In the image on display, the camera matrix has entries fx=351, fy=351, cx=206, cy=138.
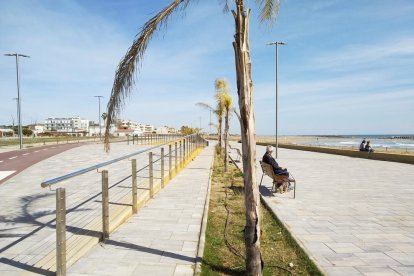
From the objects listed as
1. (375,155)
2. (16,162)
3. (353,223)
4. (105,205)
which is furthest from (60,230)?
(375,155)

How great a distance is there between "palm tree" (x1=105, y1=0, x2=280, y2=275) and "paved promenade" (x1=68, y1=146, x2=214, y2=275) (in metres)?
0.81

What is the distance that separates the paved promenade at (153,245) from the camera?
3.98 metres

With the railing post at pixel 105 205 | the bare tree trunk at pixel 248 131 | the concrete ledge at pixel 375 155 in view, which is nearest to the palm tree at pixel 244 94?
the bare tree trunk at pixel 248 131

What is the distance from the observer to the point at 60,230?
343 cm

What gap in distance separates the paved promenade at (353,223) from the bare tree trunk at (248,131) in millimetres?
968

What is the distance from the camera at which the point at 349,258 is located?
4555 millimetres

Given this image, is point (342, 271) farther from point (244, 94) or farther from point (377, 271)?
point (244, 94)

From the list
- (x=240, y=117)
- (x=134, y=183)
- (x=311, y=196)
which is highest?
(x=240, y=117)

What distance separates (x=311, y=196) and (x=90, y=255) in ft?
20.5

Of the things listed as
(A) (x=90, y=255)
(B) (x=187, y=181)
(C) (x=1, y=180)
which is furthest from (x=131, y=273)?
(C) (x=1, y=180)

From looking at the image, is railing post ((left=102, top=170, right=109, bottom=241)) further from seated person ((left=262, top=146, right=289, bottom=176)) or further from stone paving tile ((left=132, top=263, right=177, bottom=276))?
seated person ((left=262, top=146, right=289, bottom=176))

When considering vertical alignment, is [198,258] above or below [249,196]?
below

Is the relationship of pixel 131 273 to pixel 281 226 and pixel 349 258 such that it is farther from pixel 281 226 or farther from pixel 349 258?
pixel 281 226

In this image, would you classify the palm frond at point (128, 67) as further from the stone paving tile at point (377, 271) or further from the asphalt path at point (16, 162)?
the asphalt path at point (16, 162)
